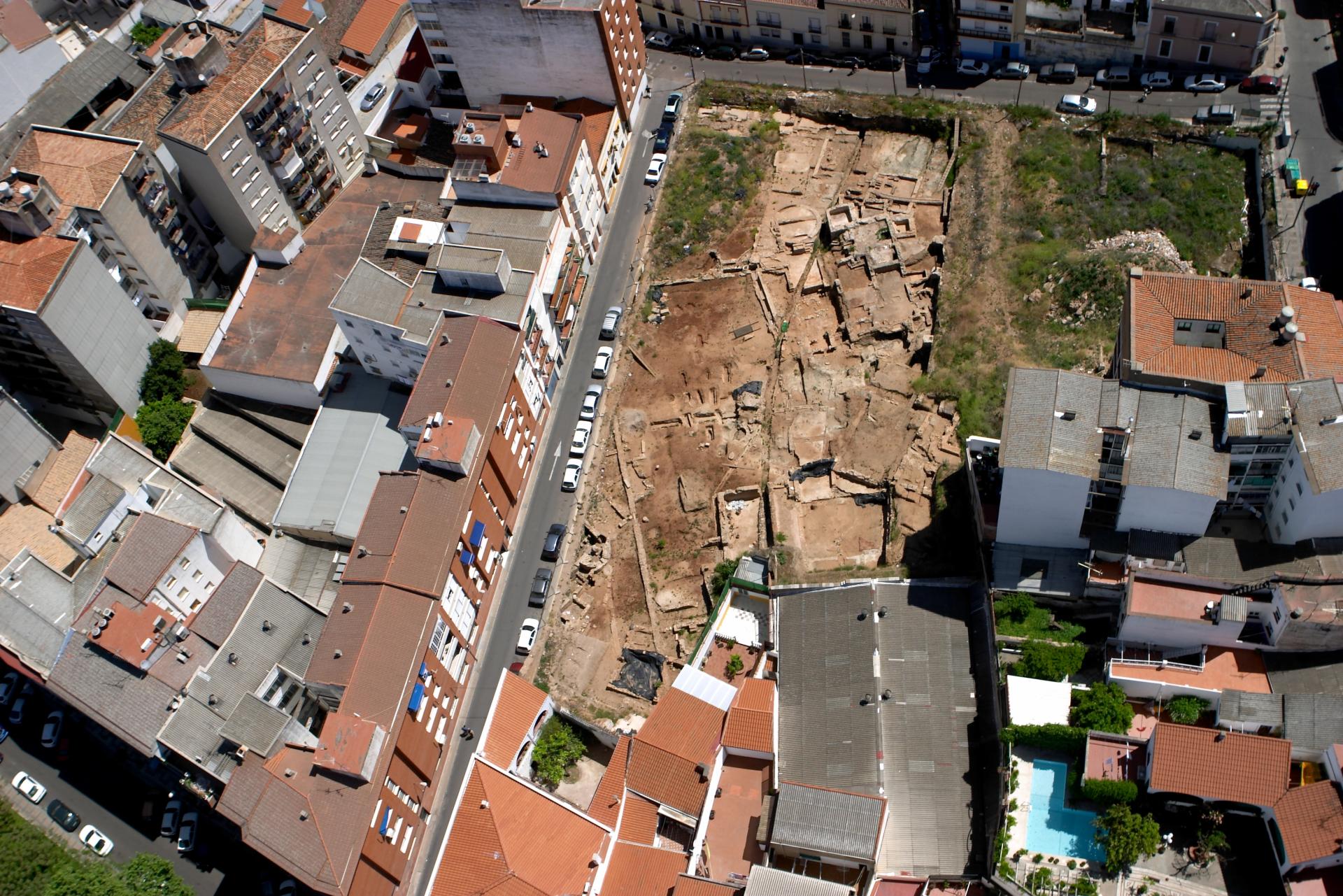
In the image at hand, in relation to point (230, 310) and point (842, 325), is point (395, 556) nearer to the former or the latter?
point (230, 310)

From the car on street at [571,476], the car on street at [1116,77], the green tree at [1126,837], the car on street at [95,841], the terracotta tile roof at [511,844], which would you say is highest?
the car on street at [1116,77]

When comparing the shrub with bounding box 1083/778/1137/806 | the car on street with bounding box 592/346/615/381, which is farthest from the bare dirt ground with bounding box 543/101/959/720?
the shrub with bounding box 1083/778/1137/806

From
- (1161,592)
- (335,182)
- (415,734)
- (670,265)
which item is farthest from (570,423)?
(1161,592)

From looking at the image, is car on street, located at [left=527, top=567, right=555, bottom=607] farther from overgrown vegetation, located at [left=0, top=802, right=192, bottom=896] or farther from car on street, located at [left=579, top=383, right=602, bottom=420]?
overgrown vegetation, located at [left=0, top=802, right=192, bottom=896]

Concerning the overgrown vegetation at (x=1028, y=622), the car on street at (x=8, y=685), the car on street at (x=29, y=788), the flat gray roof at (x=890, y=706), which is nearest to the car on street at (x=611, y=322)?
the flat gray roof at (x=890, y=706)

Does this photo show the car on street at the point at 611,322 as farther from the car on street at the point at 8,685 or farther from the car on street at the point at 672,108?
the car on street at the point at 8,685
